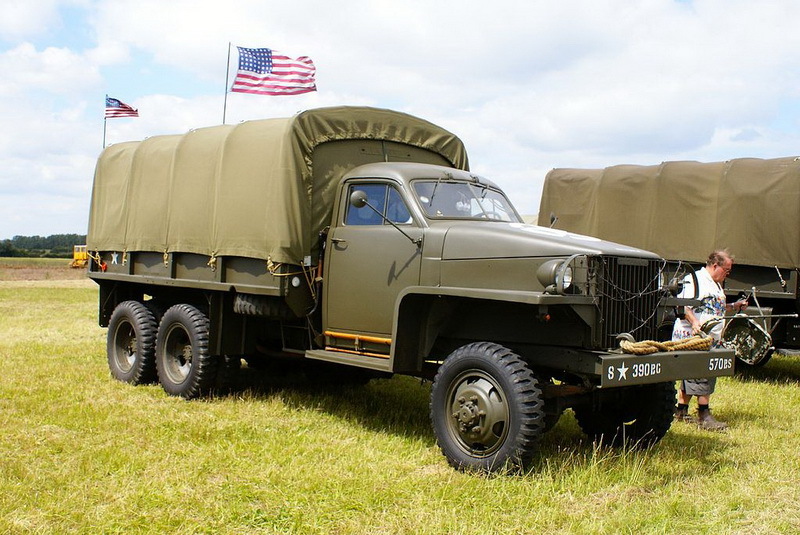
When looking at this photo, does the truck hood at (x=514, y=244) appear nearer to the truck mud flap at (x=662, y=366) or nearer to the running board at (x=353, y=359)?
the truck mud flap at (x=662, y=366)

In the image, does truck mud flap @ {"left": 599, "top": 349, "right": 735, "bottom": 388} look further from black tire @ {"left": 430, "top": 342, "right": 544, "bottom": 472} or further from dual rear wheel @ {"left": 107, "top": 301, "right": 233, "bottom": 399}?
dual rear wheel @ {"left": 107, "top": 301, "right": 233, "bottom": 399}

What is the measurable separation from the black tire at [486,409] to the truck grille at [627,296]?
737mm

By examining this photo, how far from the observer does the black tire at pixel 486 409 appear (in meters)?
5.60

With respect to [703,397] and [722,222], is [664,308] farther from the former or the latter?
[722,222]

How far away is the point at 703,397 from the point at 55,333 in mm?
11529

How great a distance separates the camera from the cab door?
22.7 ft

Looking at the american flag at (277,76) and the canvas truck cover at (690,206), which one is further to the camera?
the american flag at (277,76)

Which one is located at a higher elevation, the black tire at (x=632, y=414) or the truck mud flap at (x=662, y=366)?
the truck mud flap at (x=662, y=366)

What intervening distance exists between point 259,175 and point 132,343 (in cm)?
356

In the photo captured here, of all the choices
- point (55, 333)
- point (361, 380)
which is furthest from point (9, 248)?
point (361, 380)

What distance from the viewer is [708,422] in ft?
25.6

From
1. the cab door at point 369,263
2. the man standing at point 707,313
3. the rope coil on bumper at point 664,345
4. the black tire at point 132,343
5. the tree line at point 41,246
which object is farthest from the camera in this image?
the tree line at point 41,246

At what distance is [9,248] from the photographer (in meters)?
94.3

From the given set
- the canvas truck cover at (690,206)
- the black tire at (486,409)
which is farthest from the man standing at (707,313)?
the canvas truck cover at (690,206)
